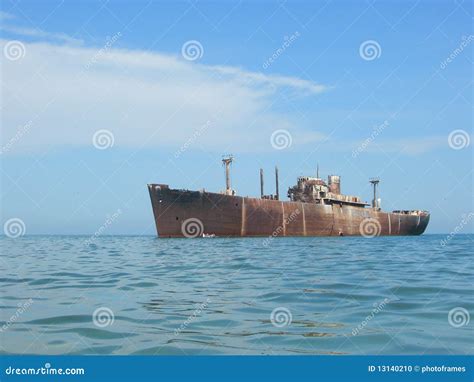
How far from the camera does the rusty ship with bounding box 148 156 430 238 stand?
38719 millimetres

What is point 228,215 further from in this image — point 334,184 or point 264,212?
point 334,184

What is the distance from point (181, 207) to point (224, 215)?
341 cm

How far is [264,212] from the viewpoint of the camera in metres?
40.7

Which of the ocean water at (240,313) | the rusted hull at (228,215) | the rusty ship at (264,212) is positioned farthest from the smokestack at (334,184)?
the ocean water at (240,313)

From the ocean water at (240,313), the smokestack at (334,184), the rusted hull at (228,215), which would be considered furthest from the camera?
the smokestack at (334,184)

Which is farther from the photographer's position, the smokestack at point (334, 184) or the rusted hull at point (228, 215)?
the smokestack at point (334, 184)

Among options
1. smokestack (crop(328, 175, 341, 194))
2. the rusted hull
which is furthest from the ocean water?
smokestack (crop(328, 175, 341, 194))

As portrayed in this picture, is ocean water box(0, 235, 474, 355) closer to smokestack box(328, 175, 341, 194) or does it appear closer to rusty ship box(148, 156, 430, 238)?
rusty ship box(148, 156, 430, 238)

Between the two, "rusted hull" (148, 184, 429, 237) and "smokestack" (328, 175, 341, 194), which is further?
"smokestack" (328, 175, 341, 194)

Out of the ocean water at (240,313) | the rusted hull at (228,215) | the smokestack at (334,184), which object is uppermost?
the smokestack at (334,184)

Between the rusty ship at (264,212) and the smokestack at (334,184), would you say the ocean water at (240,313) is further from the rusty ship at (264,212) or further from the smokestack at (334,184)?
the smokestack at (334,184)

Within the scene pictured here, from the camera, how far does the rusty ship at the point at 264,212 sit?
38719mm

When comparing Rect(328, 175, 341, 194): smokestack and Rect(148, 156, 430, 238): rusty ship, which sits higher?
Rect(328, 175, 341, 194): smokestack

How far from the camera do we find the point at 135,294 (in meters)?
9.83
